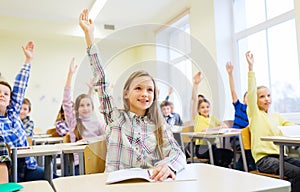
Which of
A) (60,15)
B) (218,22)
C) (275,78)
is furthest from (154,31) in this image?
(60,15)

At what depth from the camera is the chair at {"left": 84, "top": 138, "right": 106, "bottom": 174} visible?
4.28ft

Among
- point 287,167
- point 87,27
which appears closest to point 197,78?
point 87,27

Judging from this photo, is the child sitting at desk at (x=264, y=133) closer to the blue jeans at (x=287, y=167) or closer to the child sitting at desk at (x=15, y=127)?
the blue jeans at (x=287, y=167)

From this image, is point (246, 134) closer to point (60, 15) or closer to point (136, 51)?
point (136, 51)

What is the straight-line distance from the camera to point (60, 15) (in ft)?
18.2

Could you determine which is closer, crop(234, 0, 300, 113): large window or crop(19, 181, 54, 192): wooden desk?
crop(19, 181, 54, 192): wooden desk

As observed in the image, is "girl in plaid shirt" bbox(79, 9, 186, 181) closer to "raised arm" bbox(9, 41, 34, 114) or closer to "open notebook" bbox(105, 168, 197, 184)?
"open notebook" bbox(105, 168, 197, 184)

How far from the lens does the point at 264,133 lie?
2.47 metres

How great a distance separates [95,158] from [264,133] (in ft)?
5.45

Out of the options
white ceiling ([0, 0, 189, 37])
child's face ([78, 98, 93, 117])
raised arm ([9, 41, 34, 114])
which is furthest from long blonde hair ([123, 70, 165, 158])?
white ceiling ([0, 0, 189, 37])

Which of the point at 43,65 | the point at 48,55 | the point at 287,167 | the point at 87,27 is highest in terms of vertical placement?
the point at 48,55

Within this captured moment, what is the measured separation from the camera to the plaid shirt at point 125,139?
1177 millimetres

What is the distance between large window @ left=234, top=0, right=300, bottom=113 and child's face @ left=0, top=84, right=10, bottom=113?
10.2 ft

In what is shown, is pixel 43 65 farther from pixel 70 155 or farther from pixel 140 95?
pixel 140 95
